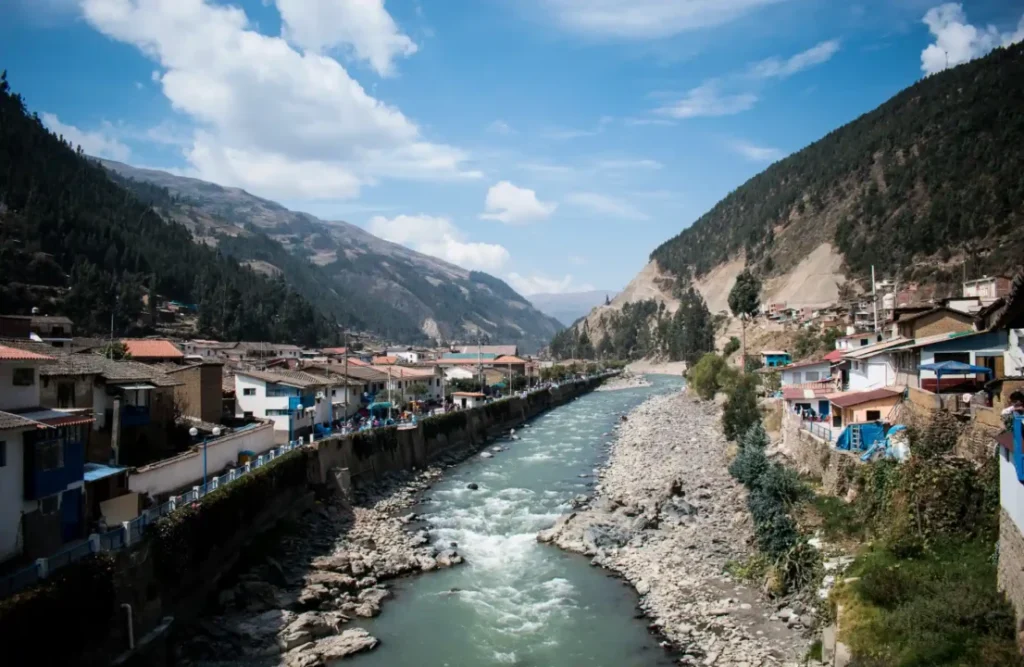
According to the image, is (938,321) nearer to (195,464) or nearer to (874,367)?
(874,367)

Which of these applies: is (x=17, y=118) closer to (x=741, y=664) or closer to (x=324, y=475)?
(x=324, y=475)

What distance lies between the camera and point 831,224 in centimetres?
12925

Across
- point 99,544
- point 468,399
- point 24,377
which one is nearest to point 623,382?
point 468,399

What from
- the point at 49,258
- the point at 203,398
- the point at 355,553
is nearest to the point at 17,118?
the point at 49,258

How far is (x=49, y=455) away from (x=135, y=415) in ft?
30.8

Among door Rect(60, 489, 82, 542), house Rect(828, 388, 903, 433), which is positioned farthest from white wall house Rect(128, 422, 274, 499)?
house Rect(828, 388, 903, 433)

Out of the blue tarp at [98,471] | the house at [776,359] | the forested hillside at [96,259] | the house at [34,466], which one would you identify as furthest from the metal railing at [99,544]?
the forested hillside at [96,259]

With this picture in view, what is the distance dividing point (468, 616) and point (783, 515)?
9.46m

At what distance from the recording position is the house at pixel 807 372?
1644 inches

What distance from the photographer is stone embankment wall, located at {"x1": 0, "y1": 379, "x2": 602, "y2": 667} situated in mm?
13258

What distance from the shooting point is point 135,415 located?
81.9 feet

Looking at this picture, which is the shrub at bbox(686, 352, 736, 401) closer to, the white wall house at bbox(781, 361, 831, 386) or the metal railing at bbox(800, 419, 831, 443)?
the white wall house at bbox(781, 361, 831, 386)

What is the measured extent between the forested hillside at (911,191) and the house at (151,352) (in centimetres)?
6584

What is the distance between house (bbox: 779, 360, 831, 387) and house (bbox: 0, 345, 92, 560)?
35.9m
